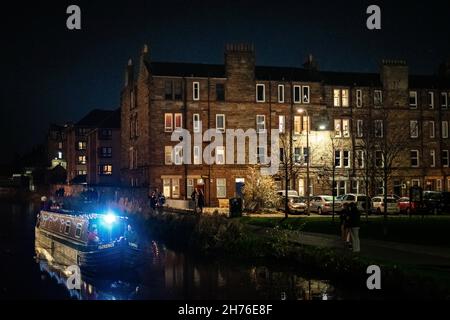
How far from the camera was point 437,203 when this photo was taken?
4888 centimetres

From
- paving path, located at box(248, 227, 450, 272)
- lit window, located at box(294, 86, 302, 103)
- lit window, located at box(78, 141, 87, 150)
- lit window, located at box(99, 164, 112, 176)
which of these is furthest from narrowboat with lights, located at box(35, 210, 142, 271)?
lit window, located at box(78, 141, 87, 150)

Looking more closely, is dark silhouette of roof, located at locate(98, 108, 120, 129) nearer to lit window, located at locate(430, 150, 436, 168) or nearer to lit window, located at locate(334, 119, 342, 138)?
lit window, located at locate(334, 119, 342, 138)

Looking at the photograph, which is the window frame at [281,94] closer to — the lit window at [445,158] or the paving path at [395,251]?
the lit window at [445,158]

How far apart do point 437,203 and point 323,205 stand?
932 cm

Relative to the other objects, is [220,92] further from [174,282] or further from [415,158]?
[174,282]

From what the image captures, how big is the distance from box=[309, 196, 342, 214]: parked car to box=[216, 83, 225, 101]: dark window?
15.8 m

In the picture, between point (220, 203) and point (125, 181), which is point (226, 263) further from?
point (125, 181)

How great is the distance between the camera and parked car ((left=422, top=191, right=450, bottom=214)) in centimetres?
4844

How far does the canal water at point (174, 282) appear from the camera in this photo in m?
19.2

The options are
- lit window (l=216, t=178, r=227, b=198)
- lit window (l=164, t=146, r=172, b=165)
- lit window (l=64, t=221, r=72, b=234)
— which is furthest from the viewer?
lit window (l=216, t=178, r=227, b=198)

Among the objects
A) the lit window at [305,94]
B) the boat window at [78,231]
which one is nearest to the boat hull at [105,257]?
the boat window at [78,231]

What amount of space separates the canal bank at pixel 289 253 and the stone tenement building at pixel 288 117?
22173 millimetres

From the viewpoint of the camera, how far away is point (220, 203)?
54656mm

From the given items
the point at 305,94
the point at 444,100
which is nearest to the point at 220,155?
the point at 305,94
